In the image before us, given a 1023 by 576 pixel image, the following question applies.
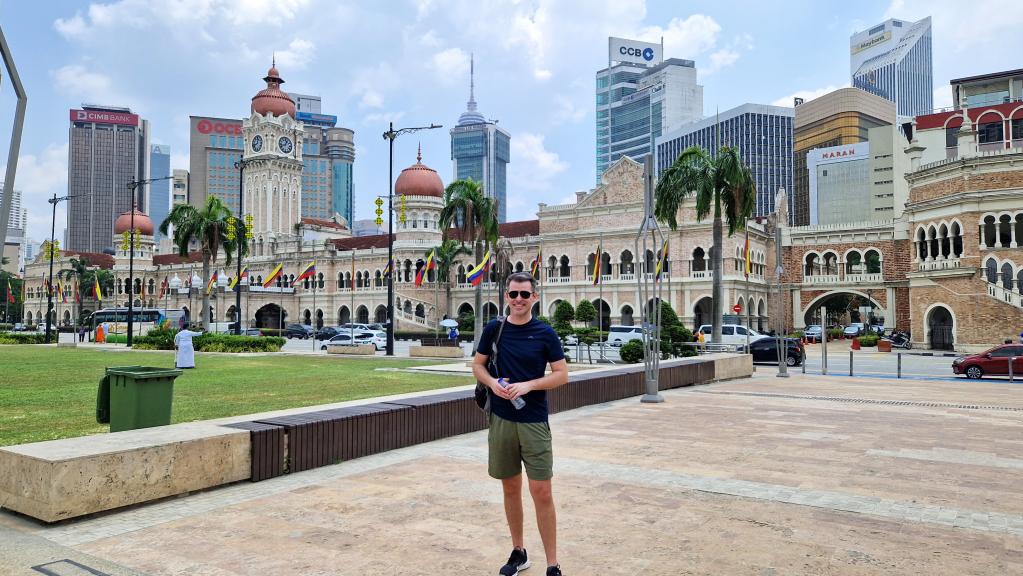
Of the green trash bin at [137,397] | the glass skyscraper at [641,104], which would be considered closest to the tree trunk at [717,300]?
the green trash bin at [137,397]

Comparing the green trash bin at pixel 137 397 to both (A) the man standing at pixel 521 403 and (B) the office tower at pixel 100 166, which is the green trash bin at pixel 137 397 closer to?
(A) the man standing at pixel 521 403

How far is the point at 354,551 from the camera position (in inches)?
198

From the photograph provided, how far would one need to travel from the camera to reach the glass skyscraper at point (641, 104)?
176 m

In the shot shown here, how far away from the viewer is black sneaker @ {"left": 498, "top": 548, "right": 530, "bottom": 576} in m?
4.52

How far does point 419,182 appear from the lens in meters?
71.2

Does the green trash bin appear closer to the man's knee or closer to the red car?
the man's knee

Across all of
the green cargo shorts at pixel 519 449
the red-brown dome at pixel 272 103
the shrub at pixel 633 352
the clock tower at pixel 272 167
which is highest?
the red-brown dome at pixel 272 103

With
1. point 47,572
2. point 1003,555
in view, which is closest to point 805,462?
point 1003,555

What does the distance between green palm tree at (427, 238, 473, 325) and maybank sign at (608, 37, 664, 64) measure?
478 feet

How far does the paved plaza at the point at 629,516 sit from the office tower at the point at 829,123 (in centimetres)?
12044

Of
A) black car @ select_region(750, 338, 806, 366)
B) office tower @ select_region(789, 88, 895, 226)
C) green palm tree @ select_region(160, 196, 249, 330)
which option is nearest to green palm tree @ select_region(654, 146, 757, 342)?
black car @ select_region(750, 338, 806, 366)

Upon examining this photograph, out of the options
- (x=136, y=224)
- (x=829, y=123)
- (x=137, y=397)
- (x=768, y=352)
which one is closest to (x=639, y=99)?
(x=829, y=123)

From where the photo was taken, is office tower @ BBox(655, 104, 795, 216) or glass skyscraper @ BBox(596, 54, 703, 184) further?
glass skyscraper @ BBox(596, 54, 703, 184)

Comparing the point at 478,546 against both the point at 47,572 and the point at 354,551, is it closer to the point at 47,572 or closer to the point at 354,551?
the point at 354,551
